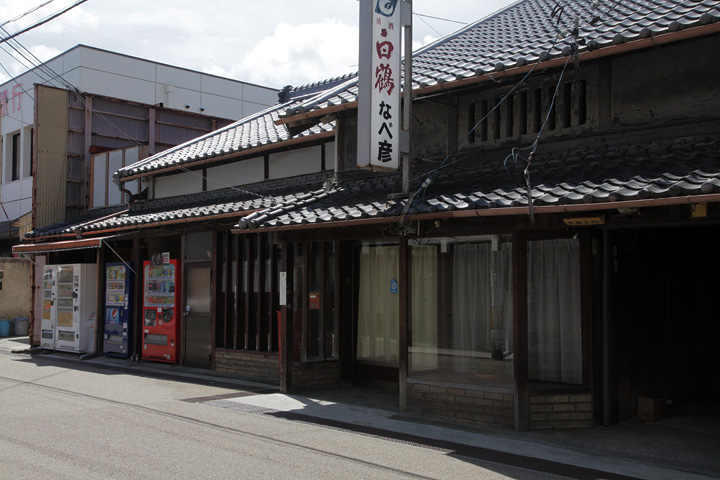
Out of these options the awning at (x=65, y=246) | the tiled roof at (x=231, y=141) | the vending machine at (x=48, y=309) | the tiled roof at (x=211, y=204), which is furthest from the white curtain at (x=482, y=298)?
the vending machine at (x=48, y=309)

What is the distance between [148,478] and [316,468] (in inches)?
66.7

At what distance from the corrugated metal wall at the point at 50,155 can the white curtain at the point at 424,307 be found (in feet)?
50.6

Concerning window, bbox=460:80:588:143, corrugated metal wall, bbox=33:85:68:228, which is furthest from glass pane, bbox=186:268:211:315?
corrugated metal wall, bbox=33:85:68:228

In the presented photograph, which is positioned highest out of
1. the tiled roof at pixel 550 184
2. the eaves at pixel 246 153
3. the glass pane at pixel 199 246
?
the eaves at pixel 246 153

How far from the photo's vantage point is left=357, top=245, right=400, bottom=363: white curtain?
41.7ft

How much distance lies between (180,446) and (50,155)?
54.5 feet

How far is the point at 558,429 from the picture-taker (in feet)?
29.9

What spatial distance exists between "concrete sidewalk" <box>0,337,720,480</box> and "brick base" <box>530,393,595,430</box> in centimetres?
16

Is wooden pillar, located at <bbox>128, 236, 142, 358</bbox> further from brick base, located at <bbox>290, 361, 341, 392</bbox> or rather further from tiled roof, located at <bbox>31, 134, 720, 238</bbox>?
brick base, located at <bbox>290, 361, 341, 392</bbox>

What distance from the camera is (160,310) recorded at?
1659 centimetres

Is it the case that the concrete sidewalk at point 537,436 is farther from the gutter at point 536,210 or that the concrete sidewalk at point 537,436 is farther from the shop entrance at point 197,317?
→ the shop entrance at point 197,317

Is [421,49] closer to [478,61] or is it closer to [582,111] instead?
[478,61]

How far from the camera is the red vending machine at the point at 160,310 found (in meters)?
16.2

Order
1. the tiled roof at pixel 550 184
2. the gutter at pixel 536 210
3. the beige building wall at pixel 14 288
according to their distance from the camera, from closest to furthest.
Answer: the gutter at pixel 536 210
the tiled roof at pixel 550 184
the beige building wall at pixel 14 288
